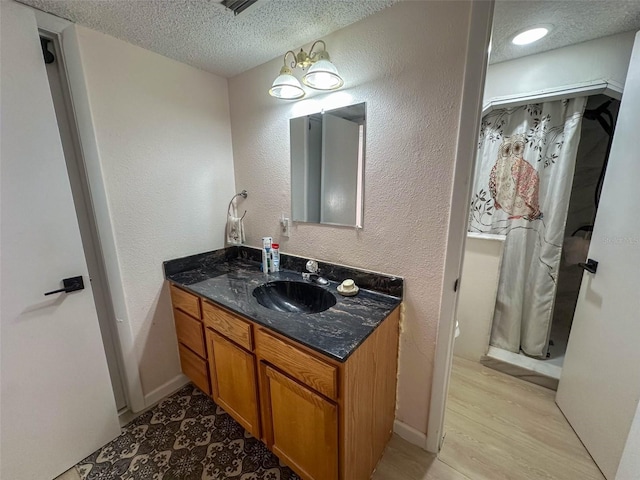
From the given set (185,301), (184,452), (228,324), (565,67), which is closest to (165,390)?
(184,452)

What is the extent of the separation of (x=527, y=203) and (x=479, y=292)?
0.73 metres

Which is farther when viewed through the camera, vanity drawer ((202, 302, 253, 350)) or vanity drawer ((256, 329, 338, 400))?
vanity drawer ((202, 302, 253, 350))

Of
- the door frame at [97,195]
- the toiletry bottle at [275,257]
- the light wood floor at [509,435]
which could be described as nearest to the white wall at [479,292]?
the light wood floor at [509,435]

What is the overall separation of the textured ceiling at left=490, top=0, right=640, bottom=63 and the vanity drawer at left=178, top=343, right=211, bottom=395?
94.8 inches

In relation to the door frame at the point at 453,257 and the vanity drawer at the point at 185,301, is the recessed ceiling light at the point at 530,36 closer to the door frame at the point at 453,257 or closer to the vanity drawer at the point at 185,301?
the door frame at the point at 453,257

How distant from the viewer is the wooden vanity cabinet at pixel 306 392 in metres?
0.96

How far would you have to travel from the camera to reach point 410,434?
1411 mm

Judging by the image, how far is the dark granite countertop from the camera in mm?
983

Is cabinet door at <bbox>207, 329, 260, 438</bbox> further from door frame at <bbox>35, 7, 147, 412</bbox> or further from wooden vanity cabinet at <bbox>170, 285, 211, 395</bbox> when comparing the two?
door frame at <bbox>35, 7, 147, 412</bbox>

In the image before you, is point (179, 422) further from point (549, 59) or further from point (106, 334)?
point (549, 59)

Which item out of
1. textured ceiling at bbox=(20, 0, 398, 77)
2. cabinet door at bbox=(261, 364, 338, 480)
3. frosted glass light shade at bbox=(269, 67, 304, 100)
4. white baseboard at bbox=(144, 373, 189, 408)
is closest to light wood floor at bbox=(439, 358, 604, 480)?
cabinet door at bbox=(261, 364, 338, 480)

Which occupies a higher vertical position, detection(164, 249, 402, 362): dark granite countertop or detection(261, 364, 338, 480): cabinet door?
detection(164, 249, 402, 362): dark granite countertop

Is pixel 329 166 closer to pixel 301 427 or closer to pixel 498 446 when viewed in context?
pixel 301 427

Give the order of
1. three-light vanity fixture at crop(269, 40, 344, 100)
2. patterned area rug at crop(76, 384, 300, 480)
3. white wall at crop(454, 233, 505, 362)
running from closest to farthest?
three-light vanity fixture at crop(269, 40, 344, 100) → patterned area rug at crop(76, 384, 300, 480) → white wall at crop(454, 233, 505, 362)
